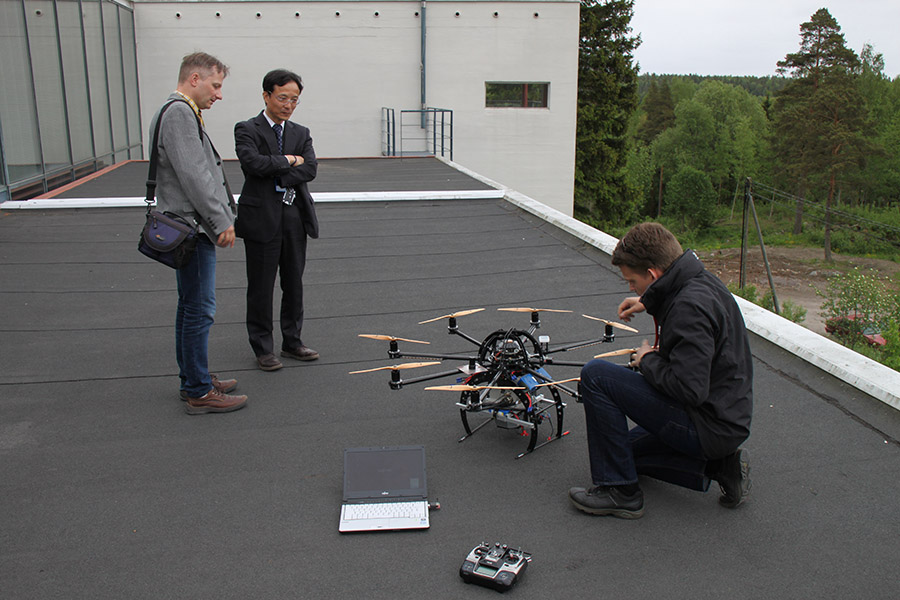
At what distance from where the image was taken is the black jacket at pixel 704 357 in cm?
Result: 272

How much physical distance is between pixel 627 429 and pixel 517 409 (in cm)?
66

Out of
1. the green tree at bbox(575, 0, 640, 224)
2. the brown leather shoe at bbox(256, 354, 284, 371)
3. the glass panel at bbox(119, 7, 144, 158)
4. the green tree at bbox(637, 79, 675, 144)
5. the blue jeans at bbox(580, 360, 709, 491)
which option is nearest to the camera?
the blue jeans at bbox(580, 360, 709, 491)

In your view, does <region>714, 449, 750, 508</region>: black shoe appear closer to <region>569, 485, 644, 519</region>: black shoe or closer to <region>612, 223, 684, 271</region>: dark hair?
<region>569, 485, 644, 519</region>: black shoe

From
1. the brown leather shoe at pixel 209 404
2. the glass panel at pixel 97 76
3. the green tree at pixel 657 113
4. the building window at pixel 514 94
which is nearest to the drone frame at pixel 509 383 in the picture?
the brown leather shoe at pixel 209 404

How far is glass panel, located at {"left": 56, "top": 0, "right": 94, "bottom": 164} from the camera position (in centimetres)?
1276

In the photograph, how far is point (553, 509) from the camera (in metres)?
Answer: 3.10

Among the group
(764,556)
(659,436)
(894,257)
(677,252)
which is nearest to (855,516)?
(764,556)

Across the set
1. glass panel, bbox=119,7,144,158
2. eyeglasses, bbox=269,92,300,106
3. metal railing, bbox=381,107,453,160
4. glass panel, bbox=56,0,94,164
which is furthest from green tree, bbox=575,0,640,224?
eyeglasses, bbox=269,92,300,106

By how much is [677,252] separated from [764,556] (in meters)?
1.16

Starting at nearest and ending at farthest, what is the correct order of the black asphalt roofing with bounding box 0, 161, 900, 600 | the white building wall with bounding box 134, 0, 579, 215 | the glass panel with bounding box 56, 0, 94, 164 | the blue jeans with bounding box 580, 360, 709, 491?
the black asphalt roofing with bounding box 0, 161, 900, 600, the blue jeans with bounding box 580, 360, 709, 491, the glass panel with bounding box 56, 0, 94, 164, the white building wall with bounding box 134, 0, 579, 215

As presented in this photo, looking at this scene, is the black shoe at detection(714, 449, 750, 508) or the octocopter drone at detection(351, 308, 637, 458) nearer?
the black shoe at detection(714, 449, 750, 508)

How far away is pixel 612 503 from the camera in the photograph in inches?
119

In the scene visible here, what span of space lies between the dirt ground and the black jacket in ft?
131

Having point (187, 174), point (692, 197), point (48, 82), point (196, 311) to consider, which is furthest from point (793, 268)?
point (187, 174)
